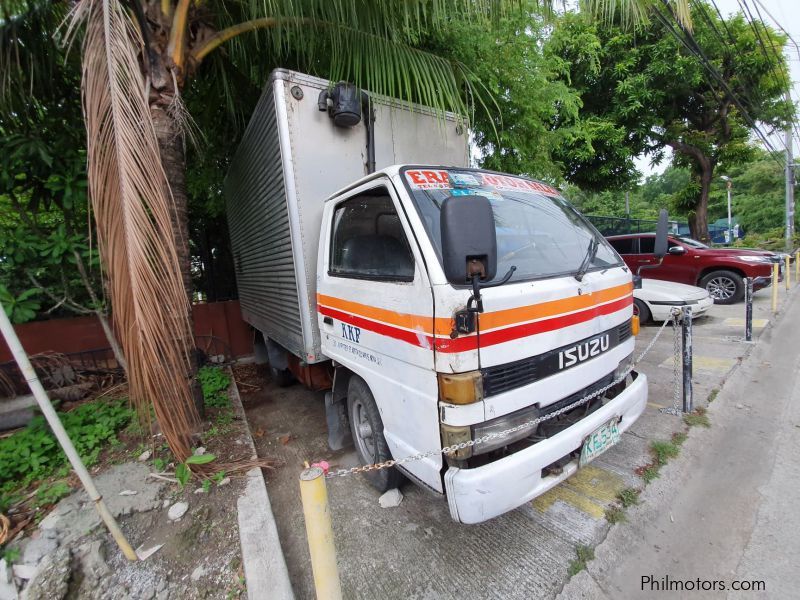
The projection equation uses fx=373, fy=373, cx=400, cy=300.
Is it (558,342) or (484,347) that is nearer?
(484,347)

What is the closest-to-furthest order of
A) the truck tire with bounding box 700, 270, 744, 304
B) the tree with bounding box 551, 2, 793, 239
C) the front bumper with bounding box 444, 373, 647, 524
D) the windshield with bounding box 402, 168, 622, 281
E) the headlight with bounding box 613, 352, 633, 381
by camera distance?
the front bumper with bounding box 444, 373, 647, 524 < the windshield with bounding box 402, 168, 622, 281 < the headlight with bounding box 613, 352, 633, 381 < the truck tire with bounding box 700, 270, 744, 304 < the tree with bounding box 551, 2, 793, 239

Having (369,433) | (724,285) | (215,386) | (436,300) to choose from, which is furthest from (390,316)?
(724,285)

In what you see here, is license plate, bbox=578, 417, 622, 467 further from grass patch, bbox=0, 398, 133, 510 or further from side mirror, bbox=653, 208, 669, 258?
grass patch, bbox=0, 398, 133, 510

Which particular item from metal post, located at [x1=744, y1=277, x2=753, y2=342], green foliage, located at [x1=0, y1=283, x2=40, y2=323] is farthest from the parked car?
green foliage, located at [x1=0, y1=283, x2=40, y2=323]

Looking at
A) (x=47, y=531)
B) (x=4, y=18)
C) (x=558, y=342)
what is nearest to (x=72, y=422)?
(x=47, y=531)

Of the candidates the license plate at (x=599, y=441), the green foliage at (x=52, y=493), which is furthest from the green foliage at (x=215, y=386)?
the license plate at (x=599, y=441)

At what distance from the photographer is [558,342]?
1976 millimetres

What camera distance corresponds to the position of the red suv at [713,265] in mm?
7690

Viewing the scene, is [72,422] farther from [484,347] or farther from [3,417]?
[484,347]

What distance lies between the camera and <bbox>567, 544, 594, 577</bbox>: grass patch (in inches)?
76.4

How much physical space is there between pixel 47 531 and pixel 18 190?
314 cm

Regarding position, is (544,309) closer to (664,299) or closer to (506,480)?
(506,480)

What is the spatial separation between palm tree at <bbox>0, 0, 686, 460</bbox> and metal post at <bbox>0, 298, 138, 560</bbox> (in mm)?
404

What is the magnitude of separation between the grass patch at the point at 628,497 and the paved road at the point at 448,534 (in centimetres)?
5
